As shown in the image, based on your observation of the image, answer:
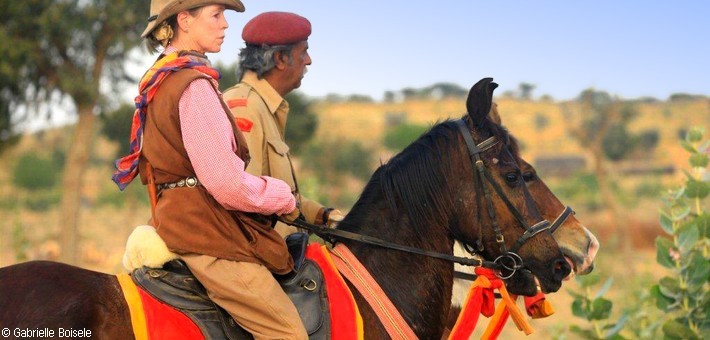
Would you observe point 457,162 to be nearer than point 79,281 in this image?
No

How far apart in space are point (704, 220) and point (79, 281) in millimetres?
4563

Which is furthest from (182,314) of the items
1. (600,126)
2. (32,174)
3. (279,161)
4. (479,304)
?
(32,174)

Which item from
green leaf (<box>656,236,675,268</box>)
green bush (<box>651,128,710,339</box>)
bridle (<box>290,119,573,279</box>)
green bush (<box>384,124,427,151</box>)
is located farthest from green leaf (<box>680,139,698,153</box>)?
green bush (<box>384,124,427,151</box>)

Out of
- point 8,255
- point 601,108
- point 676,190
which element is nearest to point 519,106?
point 601,108

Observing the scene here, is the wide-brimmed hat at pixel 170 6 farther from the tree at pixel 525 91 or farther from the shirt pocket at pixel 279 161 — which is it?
the tree at pixel 525 91

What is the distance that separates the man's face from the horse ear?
5.57 feet

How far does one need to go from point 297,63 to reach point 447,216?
187cm

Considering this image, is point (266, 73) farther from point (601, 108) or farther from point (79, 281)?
point (601, 108)

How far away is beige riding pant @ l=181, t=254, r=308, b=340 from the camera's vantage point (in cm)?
342

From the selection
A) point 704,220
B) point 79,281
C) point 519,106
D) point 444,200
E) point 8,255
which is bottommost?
point 519,106

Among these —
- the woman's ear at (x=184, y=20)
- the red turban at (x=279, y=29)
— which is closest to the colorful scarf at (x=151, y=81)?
the woman's ear at (x=184, y=20)

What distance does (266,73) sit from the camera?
5383 millimetres

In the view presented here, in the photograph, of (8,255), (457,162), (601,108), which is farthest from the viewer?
(601,108)

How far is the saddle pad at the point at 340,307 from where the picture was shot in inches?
141
